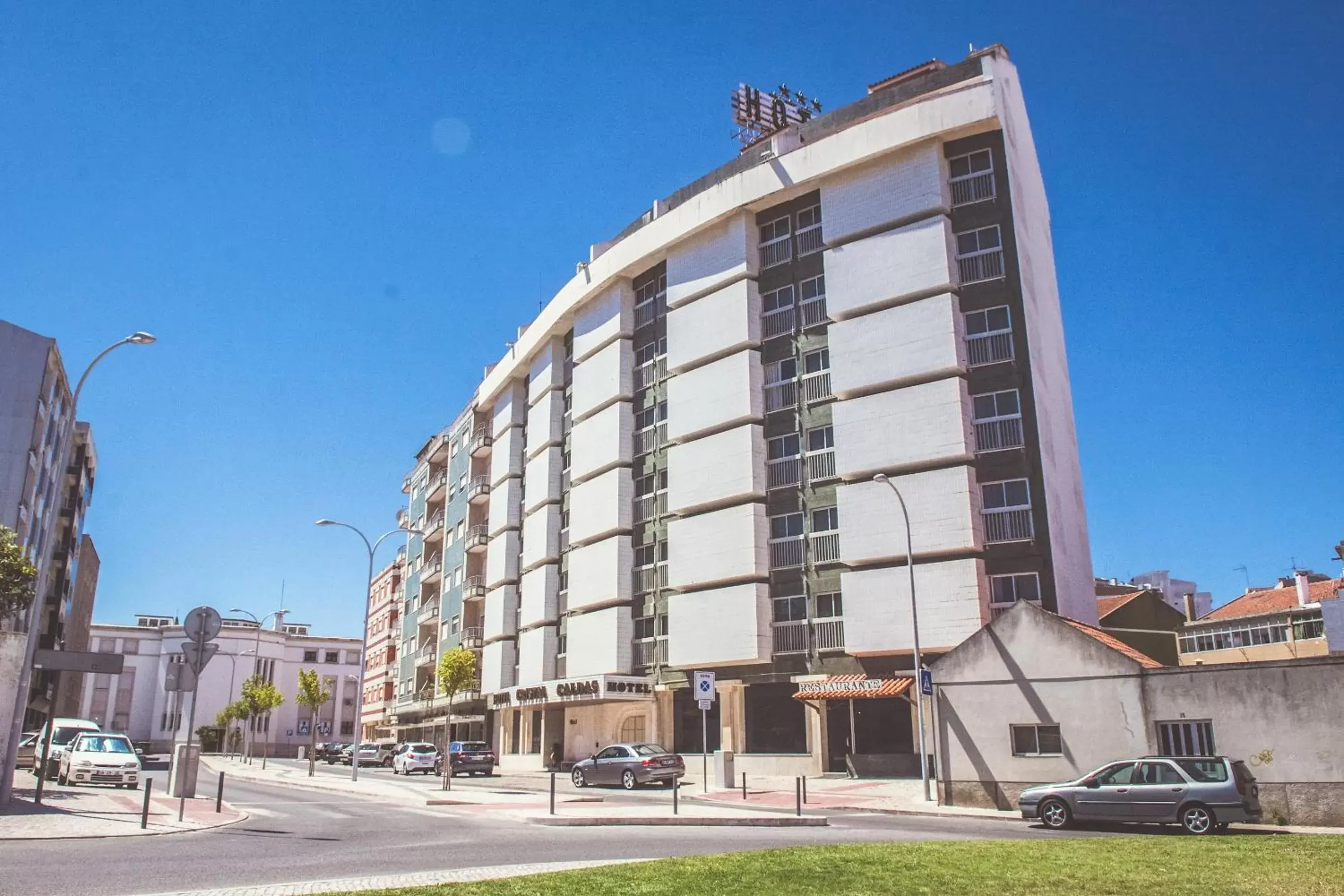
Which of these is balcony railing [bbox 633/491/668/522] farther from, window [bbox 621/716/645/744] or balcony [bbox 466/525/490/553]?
balcony [bbox 466/525/490/553]

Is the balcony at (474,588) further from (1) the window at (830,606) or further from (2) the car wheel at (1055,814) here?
(2) the car wheel at (1055,814)

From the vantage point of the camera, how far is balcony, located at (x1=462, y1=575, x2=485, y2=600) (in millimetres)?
69188

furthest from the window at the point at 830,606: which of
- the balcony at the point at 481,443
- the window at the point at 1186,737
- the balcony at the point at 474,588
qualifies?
the balcony at the point at 481,443

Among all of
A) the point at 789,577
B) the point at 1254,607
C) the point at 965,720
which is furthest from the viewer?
the point at 1254,607

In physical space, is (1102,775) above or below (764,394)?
below

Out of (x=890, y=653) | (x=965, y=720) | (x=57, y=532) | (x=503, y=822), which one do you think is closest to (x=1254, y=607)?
(x=890, y=653)

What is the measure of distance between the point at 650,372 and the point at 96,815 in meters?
38.4

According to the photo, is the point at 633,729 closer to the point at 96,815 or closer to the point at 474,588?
the point at 474,588

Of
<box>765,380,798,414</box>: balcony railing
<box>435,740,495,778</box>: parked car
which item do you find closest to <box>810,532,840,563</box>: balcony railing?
<box>765,380,798,414</box>: balcony railing

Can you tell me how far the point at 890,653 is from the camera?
40312 mm

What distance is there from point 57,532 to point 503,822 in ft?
218

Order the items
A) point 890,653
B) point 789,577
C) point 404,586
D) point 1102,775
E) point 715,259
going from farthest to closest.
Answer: point 404,586 < point 715,259 < point 789,577 < point 890,653 < point 1102,775

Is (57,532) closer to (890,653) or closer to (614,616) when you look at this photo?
(614,616)

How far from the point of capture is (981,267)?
1629 inches
